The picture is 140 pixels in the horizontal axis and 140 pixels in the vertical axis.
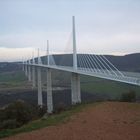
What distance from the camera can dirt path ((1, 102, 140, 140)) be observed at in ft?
33.1

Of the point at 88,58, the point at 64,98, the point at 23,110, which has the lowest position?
the point at 64,98

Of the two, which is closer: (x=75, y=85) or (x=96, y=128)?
(x=96, y=128)

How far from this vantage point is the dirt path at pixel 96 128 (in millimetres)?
10102

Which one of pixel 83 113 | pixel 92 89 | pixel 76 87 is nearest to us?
pixel 83 113

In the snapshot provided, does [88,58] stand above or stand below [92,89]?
above

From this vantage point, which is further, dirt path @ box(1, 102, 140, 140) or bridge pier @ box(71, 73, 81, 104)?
bridge pier @ box(71, 73, 81, 104)

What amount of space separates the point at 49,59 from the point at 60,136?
134 ft

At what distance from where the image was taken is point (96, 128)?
1119 centimetres

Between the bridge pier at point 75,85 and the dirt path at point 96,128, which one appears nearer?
the dirt path at point 96,128

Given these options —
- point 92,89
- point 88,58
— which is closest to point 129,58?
point 92,89

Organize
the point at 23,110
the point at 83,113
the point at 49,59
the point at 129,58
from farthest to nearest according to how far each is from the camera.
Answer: the point at 129,58 < the point at 49,59 < the point at 23,110 < the point at 83,113

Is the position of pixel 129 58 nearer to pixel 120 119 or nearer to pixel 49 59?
pixel 49 59

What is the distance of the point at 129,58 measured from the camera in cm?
8144

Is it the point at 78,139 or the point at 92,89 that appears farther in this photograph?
the point at 92,89
